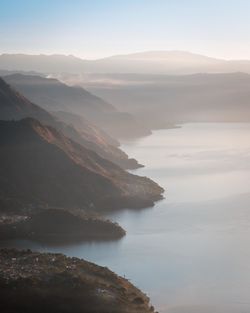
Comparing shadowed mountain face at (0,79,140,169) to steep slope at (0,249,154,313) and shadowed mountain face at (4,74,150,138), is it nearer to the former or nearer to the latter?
shadowed mountain face at (4,74,150,138)

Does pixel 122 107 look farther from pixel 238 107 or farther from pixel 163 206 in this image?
pixel 163 206

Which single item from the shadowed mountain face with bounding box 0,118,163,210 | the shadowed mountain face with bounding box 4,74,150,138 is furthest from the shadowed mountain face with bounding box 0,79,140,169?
the shadowed mountain face with bounding box 4,74,150,138

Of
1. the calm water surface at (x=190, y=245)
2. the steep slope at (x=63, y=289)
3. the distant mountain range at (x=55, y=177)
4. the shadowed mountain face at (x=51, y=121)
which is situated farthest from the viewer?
the shadowed mountain face at (x=51, y=121)

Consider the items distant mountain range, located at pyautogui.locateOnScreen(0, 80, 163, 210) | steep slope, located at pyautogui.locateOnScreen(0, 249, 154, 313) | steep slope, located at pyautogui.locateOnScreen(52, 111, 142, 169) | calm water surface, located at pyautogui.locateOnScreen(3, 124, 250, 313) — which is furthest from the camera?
steep slope, located at pyautogui.locateOnScreen(52, 111, 142, 169)

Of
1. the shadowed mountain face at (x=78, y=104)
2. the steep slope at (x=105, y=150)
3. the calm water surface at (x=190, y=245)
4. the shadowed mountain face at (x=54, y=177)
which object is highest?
the shadowed mountain face at (x=78, y=104)

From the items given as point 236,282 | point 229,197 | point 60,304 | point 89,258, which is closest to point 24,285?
point 60,304

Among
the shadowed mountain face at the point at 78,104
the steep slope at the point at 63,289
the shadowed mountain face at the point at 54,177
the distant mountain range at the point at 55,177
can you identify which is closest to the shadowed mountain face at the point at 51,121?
the distant mountain range at the point at 55,177

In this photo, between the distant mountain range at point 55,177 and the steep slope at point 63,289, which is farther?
the distant mountain range at point 55,177

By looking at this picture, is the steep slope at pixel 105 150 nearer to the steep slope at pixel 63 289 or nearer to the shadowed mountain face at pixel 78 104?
the shadowed mountain face at pixel 78 104
